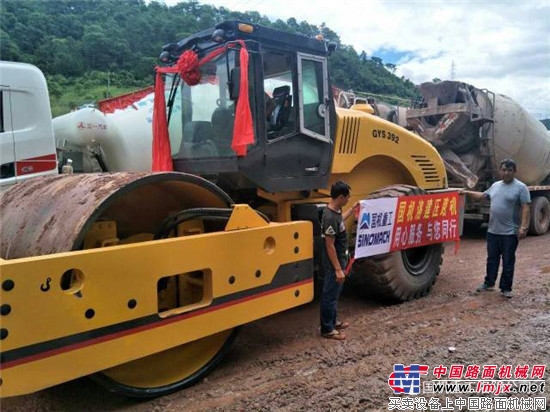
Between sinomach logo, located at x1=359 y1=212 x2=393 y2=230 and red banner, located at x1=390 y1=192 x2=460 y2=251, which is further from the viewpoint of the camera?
red banner, located at x1=390 y1=192 x2=460 y2=251

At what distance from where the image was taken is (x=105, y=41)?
28609mm

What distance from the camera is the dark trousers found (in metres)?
5.05

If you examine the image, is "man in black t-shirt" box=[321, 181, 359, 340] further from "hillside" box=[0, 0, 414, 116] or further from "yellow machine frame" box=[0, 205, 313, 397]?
"hillside" box=[0, 0, 414, 116]

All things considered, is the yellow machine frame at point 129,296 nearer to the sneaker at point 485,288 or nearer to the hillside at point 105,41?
the sneaker at point 485,288

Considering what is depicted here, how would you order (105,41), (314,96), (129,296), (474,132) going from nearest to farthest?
1. (129,296)
2. (314,96)
3. (474,132)
4. (105,41)

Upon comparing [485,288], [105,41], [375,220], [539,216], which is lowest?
[485,288]

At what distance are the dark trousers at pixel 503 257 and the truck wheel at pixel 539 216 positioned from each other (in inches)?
196

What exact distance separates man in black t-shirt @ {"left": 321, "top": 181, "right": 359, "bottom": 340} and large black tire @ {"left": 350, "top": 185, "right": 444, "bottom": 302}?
0.72 meters

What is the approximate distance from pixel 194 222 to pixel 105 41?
28.6m

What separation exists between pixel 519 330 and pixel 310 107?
2586mm

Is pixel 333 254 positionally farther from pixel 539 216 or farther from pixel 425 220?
pixel 539 216

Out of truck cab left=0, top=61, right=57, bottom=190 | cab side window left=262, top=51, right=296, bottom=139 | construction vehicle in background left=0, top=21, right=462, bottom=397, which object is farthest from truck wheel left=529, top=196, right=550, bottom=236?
truck cab left=0, top=61, right=57, bottom=190

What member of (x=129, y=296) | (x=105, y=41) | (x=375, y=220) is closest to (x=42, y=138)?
(x=129, y=296)

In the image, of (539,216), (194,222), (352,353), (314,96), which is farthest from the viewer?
(539,216)
